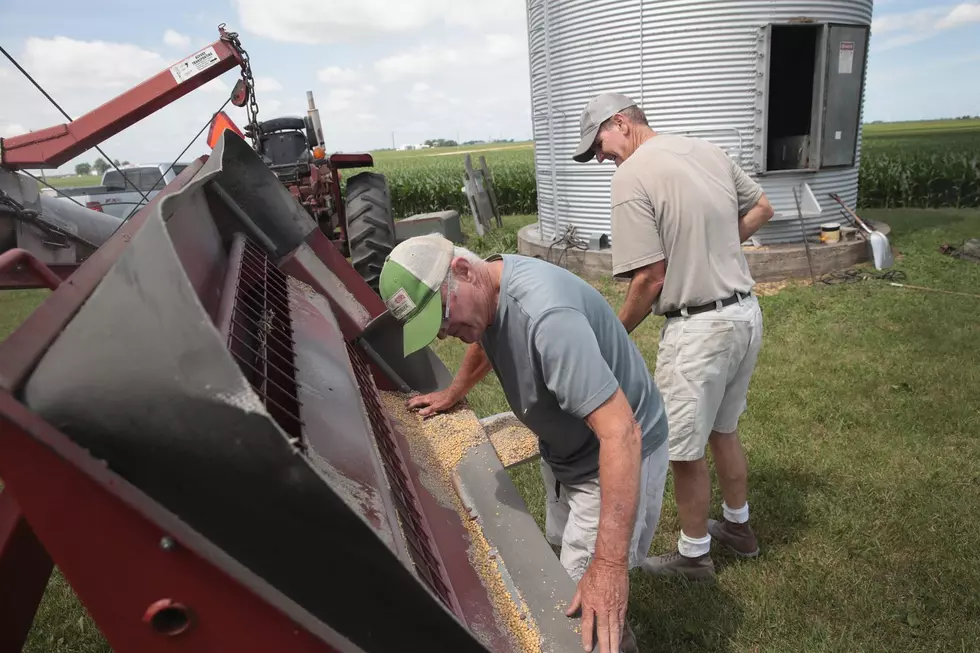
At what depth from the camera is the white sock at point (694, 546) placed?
9.75 feet

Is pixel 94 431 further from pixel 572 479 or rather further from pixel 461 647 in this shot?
pixel 572 479

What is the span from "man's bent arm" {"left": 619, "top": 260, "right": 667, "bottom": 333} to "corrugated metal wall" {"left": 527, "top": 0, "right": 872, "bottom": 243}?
5.40 metres

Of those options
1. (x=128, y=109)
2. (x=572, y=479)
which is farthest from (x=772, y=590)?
(x=128, y=109)

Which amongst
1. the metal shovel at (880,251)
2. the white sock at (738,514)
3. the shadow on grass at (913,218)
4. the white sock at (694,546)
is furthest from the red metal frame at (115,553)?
the shadow on grass at (913,218)

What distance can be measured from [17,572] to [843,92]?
30.0ft

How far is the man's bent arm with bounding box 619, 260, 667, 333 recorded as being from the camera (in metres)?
2.79

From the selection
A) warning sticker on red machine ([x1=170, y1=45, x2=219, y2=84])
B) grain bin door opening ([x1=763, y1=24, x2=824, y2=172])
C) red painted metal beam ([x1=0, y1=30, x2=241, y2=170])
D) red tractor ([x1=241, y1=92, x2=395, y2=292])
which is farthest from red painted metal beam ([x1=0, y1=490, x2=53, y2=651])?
grain bin door opening ([x1=763, y1=24, x2=824, y2=172])

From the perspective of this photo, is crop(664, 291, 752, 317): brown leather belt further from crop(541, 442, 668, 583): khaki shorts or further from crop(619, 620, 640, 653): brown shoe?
crop(619, 620, 640, 653): brown shoe

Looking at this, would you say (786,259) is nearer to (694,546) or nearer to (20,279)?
(694,546)

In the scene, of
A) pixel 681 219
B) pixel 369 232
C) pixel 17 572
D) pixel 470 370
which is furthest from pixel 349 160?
pixel 17 572

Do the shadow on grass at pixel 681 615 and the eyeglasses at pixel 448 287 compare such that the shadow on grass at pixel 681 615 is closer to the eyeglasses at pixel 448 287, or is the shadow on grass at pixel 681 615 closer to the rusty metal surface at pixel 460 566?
the rusty metal surface at pixel 460 566

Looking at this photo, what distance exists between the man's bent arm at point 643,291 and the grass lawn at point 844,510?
1.24 meters

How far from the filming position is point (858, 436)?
13.3 feet

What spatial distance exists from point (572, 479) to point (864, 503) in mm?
2160
